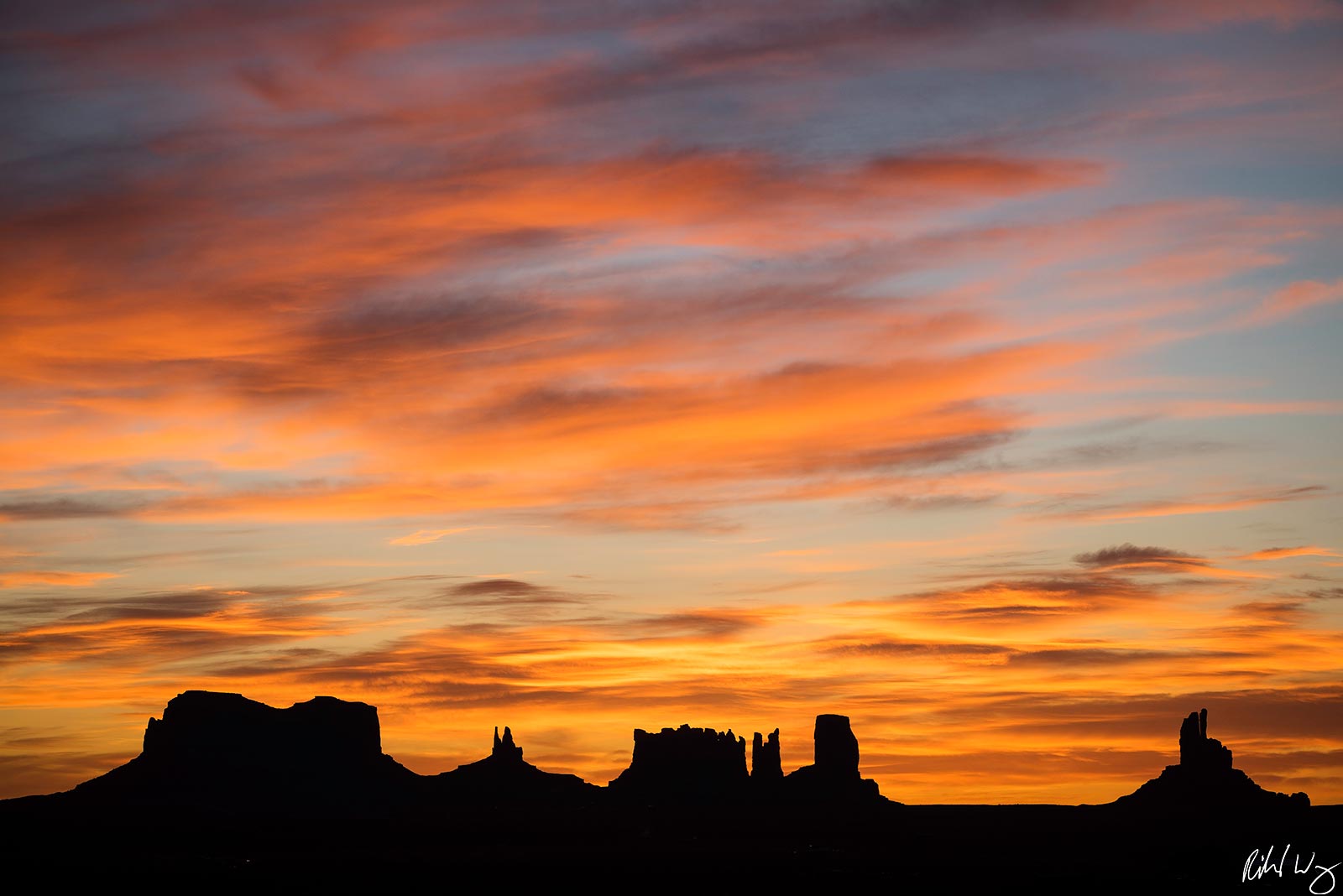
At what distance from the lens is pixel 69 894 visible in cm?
18250

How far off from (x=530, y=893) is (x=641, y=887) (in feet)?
49.1

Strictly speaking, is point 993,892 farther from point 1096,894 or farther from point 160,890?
point 160,890

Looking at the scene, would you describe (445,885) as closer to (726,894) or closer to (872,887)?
(726,894)

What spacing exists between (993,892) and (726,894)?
34.9 m

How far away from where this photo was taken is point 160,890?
633 feet

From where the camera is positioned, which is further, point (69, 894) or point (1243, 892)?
point (1243, 892)

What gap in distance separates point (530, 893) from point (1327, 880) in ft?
345

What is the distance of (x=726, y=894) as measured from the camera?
187 metres

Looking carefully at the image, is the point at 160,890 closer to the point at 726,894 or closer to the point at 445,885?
the point at 445,885

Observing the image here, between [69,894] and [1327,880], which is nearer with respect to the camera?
[69,894]

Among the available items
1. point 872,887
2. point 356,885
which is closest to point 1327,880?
point 872,887

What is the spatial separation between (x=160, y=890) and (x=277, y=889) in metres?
15.8

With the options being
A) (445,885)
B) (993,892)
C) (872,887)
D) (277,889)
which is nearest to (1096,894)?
(993,892)

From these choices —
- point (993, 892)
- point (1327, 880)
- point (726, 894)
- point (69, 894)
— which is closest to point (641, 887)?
point (726, 894)
